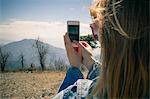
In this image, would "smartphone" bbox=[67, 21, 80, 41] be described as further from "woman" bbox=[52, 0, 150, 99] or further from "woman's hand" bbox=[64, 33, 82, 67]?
"woman" bbox=[52, 0, 150, 99]

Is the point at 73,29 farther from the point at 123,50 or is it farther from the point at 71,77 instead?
the point at 123,50

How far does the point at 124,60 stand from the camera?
0.66m

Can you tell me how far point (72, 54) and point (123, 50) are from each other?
0.35m

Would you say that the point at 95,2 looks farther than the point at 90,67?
No

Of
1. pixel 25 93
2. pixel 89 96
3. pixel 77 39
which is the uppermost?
pixel 77 39

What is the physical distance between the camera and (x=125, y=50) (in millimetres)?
655

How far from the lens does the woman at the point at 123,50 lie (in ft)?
2.14

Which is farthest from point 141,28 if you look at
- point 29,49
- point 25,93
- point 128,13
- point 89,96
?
point 29,49

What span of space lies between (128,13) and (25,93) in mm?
7817

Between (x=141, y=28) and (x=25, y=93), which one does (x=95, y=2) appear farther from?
(x=25, y=93)

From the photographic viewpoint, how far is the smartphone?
1.10 meters

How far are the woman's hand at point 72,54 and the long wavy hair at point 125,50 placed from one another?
30 cm

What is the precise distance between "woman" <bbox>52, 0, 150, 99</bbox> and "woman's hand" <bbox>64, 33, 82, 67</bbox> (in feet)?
0.95

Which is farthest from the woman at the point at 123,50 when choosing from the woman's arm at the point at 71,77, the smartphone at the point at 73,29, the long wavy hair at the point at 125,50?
the smartphone at the point at 73,29
